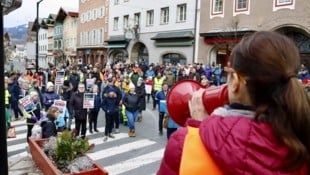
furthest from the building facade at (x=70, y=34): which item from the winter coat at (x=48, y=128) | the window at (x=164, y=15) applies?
the winter coat at (x=48, y=128)

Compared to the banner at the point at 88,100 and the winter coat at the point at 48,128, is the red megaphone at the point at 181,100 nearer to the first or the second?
the winter coat at the point at 48,128

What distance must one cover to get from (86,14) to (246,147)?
178 ft

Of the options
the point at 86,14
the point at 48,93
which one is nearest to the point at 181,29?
the point at 48,93

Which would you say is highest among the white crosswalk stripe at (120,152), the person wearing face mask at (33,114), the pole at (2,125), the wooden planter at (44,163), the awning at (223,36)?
the awning at (223,36)

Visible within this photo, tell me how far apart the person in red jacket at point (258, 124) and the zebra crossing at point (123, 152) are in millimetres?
7173

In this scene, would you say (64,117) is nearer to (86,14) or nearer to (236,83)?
(236,83)

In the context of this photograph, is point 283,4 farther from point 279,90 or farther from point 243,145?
point 243,145

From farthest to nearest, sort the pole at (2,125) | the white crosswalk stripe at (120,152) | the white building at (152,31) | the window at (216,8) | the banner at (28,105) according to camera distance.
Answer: the white building at (152,31)
the window at (216,8)
the banner at (28,105)
the white crosswalk stripe at (120,152)
the pole at (2,125)

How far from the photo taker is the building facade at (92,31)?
46.0 m

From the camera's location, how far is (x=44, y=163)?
673 cm

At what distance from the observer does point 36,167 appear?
24.3ft

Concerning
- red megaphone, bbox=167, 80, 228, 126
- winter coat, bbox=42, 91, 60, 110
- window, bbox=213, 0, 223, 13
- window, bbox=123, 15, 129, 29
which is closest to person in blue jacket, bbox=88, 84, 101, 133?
winter coat, bbox=42, 91, 60, 110

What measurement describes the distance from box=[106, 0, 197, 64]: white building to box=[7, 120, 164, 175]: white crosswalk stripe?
17970 millimetres

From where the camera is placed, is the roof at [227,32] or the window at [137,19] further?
the window at [137,19]
